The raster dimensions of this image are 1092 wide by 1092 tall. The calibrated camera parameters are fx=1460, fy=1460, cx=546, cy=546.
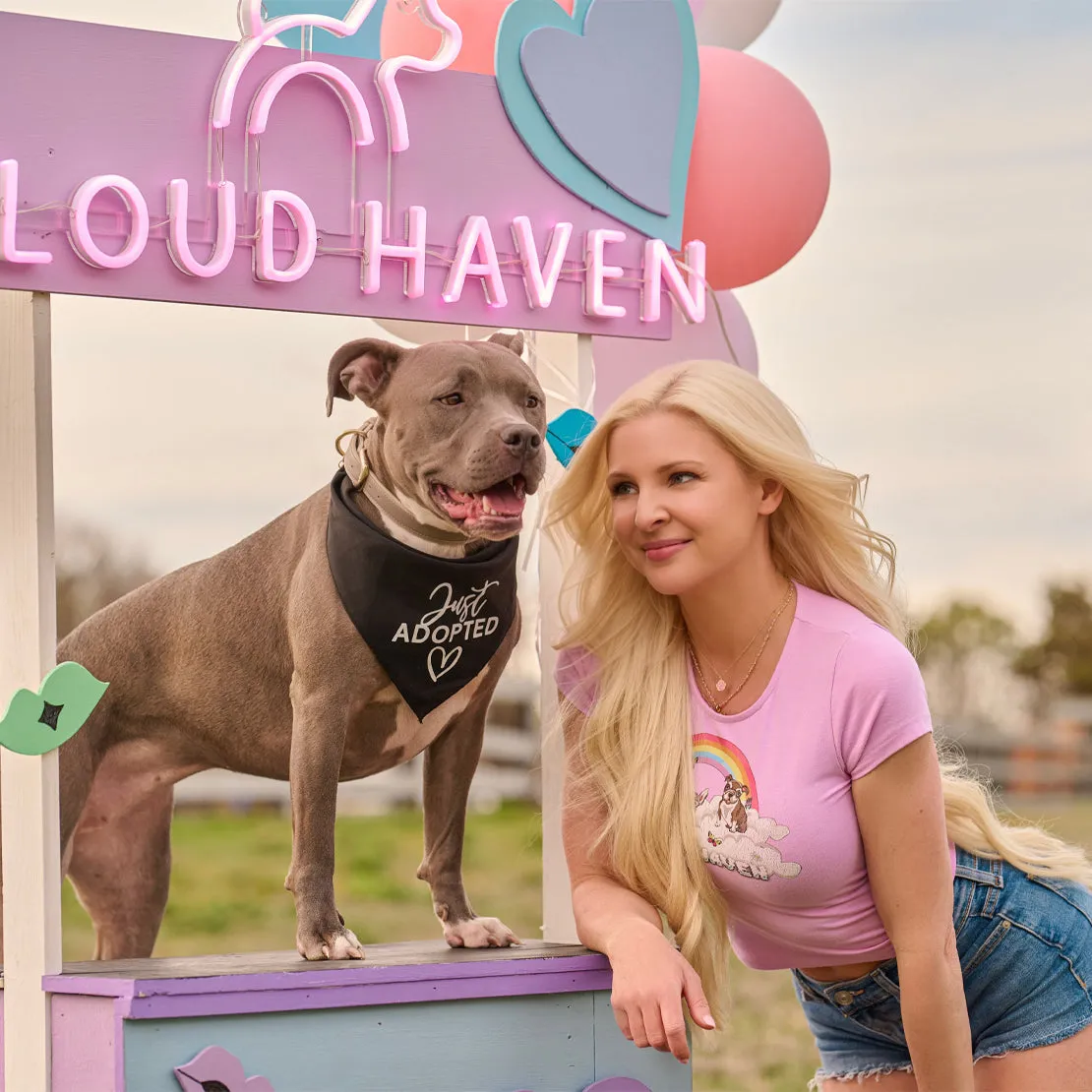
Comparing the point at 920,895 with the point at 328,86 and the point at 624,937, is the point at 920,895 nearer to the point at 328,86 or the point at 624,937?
the point at 624,937

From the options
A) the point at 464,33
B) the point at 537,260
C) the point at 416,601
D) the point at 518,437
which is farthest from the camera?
the point at 464,33

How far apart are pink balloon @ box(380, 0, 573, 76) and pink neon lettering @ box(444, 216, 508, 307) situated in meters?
0.58

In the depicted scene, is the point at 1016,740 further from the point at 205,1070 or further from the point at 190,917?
the point at 205,1070

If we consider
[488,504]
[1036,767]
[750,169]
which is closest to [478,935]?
[488,504]

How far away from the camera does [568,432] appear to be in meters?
2.74

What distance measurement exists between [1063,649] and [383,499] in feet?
64.0

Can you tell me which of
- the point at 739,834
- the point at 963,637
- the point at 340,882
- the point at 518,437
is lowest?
the point at 340,882

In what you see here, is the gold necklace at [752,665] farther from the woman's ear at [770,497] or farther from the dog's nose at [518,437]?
the dog's nose at [518,437]

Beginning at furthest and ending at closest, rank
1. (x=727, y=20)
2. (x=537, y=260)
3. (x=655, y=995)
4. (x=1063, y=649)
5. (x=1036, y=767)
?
(x=1063, y=649) < (x=1036, y=767) < (x=727, y=20) < (x=537, y=260) < (x=655, y=995)

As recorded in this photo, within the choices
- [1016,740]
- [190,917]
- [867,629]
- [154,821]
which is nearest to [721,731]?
[867,629]

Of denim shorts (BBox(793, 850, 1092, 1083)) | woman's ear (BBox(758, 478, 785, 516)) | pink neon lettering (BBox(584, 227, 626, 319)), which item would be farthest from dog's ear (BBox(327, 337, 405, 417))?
denim shorts (BBox(793, 850, 1092, 1083))

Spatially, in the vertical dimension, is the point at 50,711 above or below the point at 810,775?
above

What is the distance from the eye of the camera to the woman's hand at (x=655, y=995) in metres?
2.23

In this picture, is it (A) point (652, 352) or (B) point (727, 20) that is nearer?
(A) point (652, 352)
